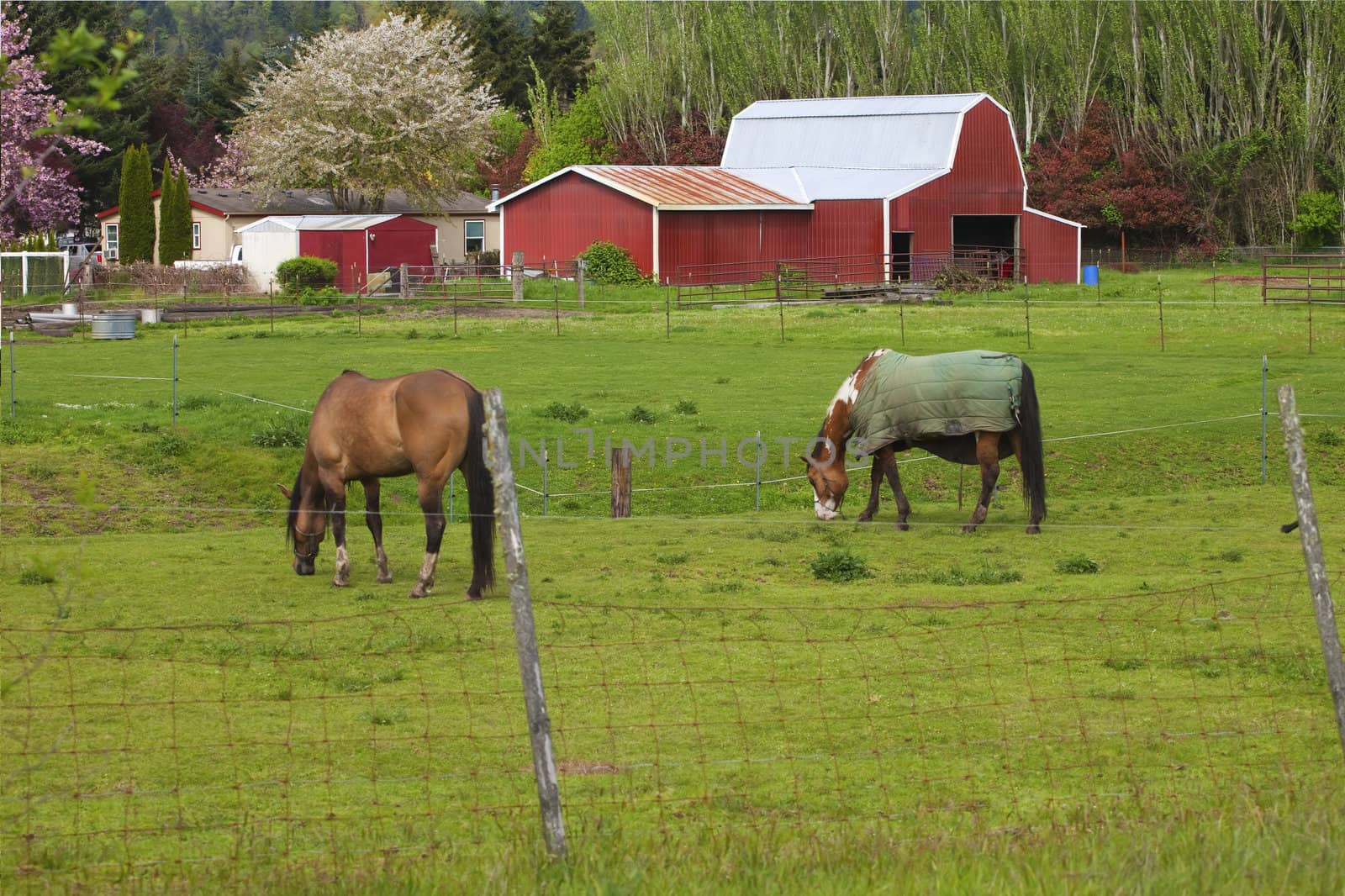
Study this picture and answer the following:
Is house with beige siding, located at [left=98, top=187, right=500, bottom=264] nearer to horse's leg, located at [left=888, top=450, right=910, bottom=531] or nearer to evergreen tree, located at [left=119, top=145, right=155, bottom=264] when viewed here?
evergreen tree, located at [left=119, top=145, right=155, bottom=264]

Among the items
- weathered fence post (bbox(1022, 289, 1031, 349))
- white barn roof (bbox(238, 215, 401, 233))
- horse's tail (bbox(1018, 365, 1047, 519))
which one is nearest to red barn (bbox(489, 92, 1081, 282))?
white barn roof (bbox(238, 215, 401, 233))

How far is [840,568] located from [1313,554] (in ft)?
23.8

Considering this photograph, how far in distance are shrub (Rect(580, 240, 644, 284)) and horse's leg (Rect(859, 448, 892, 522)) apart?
34.0 metres

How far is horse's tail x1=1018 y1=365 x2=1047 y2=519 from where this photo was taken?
15.4 m

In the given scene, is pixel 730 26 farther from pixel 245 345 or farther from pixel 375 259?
pixel 245 345

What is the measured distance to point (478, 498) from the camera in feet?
39.5

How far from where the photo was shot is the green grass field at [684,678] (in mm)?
6199

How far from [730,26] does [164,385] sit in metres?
58.5

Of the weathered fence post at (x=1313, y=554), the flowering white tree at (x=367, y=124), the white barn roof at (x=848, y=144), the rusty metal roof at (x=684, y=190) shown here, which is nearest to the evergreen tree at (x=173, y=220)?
the flowering white tree at (x=367, y=124)

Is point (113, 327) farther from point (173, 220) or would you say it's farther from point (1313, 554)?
point (1313, 554)

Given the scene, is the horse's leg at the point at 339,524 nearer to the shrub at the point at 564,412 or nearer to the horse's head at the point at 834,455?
the horse's head at the point at 834,455

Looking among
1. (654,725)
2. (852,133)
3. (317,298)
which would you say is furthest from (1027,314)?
(654,725)

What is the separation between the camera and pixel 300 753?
27.5ft

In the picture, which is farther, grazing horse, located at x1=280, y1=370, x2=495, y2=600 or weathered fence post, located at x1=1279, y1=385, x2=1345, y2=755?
grazing horse, located at x1=280, y1=370, x2=495, y2=600
